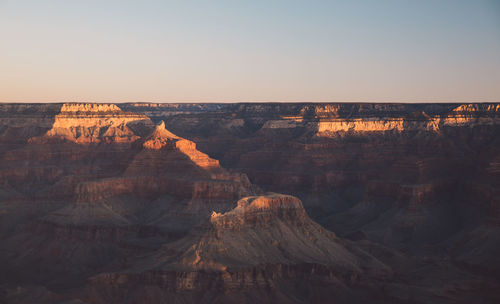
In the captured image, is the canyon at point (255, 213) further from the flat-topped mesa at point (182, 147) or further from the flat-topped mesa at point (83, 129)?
the flat-topped mesa at point (83, 129)

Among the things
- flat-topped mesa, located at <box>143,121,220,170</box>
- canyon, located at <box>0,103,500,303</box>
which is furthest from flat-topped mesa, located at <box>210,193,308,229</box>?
flat-topped mesa, located at <box>143,121,220,170</box>

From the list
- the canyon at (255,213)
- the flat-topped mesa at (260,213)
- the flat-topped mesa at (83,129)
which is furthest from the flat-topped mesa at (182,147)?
the flat-topped mesa at (260,213)

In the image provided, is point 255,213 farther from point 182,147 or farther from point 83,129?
point 83,129

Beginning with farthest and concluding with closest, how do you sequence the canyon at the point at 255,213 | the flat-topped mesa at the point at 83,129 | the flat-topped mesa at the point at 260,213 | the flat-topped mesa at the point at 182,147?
the flat-topped mesa at the point at 83,129 → the flat-topped mesa at the point at 182,147 → the flat-topped mesa at the point at 260,213 → the canyon at the point at 255,213

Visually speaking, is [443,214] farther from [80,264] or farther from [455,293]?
[80,264]

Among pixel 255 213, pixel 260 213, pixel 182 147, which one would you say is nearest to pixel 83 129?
pixel 182 147

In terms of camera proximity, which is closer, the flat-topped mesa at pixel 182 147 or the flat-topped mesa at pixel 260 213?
the flat-topped mesa at pixel 260 213
